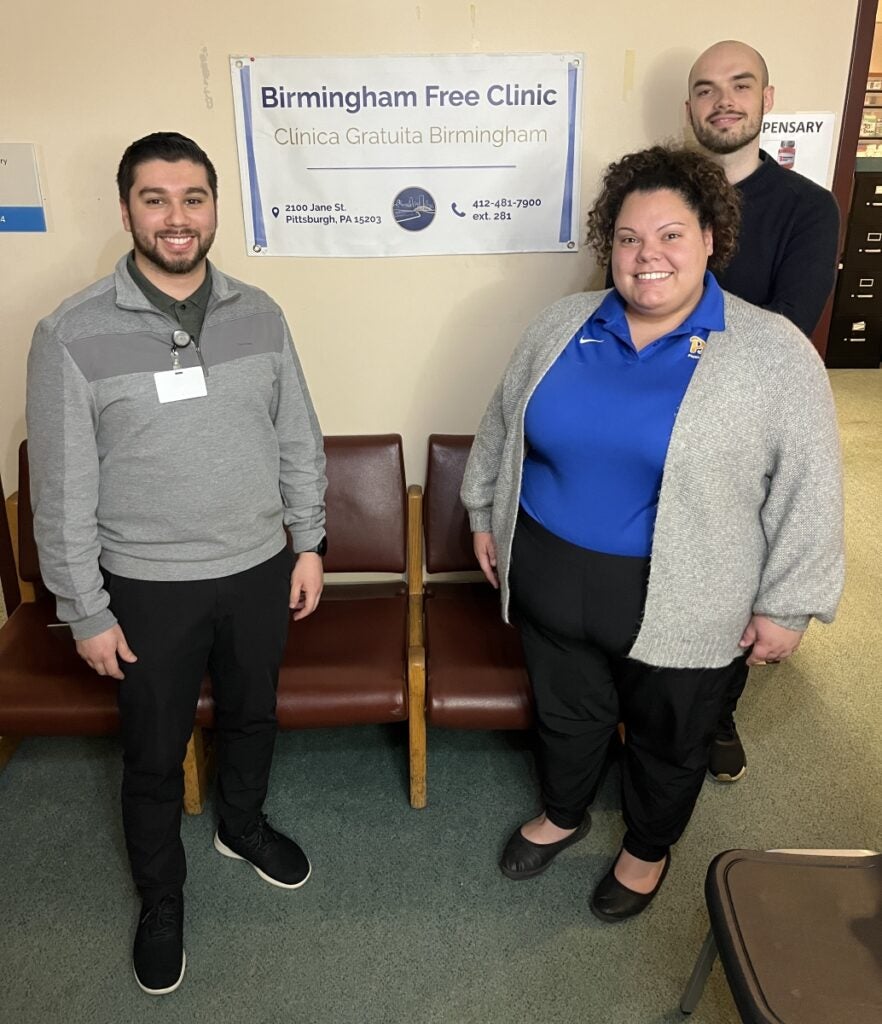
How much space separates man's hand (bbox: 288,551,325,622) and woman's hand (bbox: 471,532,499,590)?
1.30ft

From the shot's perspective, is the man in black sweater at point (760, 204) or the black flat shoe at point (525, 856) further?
the black flat shoe at point (525, 856)

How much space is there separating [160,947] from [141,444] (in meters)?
1.11

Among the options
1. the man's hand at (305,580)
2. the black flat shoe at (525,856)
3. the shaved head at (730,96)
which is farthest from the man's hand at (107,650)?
the shaved head at (730,96)

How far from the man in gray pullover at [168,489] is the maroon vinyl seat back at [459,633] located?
1.54 feet

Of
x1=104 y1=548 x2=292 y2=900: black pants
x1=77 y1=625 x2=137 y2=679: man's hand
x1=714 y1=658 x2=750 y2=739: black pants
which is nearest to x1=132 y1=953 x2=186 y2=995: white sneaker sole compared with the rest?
x1=104 y1=548 x2=292 y2=900: black pants

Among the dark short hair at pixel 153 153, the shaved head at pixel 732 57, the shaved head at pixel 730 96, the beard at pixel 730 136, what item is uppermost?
the shaved head at pixel 732 57

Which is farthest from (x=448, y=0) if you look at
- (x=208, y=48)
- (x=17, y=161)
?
(x=17, y=161)

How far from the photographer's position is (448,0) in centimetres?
228

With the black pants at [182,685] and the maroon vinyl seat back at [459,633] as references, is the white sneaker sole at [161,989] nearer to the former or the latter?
the black pants at [182,685]

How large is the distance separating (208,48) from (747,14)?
1.48 metres

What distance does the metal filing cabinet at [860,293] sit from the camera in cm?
654

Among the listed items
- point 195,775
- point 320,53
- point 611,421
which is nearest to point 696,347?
point 611,421

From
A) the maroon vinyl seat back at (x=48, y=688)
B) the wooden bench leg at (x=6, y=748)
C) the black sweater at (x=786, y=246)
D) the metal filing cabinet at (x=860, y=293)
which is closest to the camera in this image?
the black sweater at (x=786, y=246)

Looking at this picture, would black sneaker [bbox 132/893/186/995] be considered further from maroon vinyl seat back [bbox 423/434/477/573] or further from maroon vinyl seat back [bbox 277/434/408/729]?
maroon vinyl seat back [bbox 423/434/477/573]
